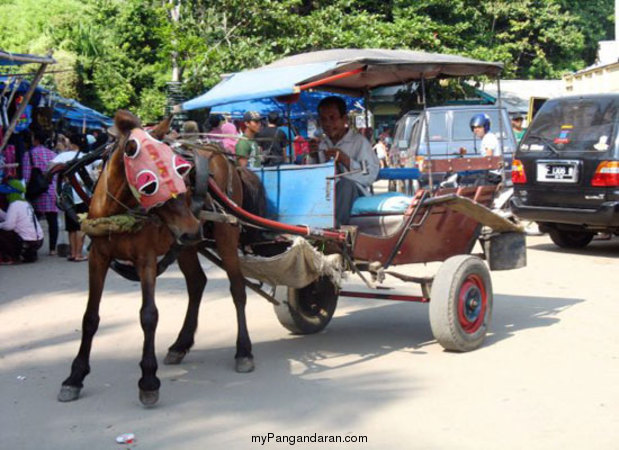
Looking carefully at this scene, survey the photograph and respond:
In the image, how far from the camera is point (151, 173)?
499 centimetres

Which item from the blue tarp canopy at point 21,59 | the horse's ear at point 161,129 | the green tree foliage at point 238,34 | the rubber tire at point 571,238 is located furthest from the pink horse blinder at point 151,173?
the green tree foliage at point 238,34

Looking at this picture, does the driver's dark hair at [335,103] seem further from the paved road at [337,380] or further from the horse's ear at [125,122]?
the horse's ear at [125,122]

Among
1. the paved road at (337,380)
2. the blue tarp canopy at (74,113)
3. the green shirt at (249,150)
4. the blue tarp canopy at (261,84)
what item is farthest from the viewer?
the blue tarp canopy at (74,113)

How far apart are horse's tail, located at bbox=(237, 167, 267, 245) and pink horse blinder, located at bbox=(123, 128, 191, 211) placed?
131 cm

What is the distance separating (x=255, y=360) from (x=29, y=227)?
6.68 m

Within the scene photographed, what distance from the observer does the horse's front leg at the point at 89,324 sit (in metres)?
5.43

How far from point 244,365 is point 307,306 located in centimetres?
136

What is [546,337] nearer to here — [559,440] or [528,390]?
[528,390]

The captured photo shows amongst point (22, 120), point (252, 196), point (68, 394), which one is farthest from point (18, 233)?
point (68, 394)

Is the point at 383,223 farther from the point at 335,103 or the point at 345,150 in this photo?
the point at 335,103

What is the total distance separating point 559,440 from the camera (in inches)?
179

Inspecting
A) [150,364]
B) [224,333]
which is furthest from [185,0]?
[150,364]

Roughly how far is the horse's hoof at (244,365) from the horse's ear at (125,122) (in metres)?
1.93

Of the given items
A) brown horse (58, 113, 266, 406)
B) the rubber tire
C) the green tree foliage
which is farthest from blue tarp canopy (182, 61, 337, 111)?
the green tree foliage
